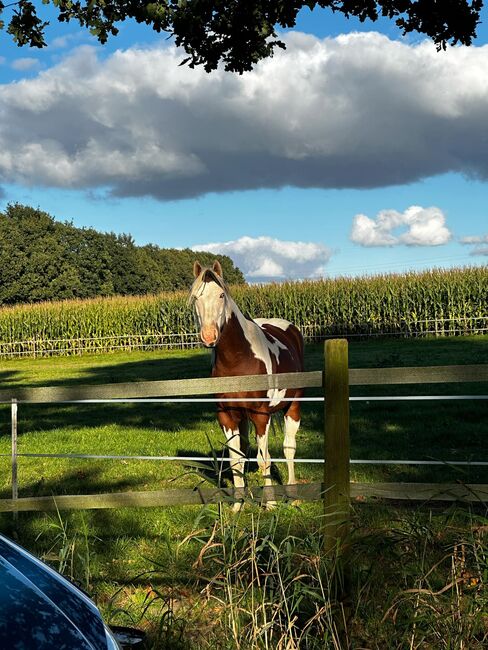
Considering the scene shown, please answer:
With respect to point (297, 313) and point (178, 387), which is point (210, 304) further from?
point (297, 313)

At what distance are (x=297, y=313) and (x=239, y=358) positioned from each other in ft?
105

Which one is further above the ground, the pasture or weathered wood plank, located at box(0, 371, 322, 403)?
weathered wood plank, located at box(0, 371, 322, 403)

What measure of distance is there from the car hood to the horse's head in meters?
4.94

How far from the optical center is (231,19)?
11.7m

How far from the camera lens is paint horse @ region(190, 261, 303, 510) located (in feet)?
24.2

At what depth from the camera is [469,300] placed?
3628 centimetres

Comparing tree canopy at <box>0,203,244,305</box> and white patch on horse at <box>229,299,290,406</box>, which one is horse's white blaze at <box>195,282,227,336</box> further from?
tree canopy at <box>0,203,244,305</box>

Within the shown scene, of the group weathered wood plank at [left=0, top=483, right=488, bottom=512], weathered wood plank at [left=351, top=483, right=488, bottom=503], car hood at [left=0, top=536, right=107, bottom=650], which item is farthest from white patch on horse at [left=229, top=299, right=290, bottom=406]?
car hood at [left=0, top=536, right=107, bottom=650]

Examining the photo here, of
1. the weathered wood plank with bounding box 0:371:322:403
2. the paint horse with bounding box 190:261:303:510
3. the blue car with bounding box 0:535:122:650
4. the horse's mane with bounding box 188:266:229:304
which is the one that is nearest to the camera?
the blue car with bounding box 0:535:122:650

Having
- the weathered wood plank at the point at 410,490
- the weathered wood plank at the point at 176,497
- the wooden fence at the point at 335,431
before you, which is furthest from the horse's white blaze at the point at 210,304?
the weathered wood plank at the point at 410,490

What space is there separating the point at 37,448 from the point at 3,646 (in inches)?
430

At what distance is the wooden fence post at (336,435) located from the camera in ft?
15.7

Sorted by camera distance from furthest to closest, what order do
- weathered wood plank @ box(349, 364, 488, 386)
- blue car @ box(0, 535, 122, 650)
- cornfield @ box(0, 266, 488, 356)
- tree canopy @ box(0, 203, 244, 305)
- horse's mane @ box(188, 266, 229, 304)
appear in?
tree canopy @ box(0, 203, 244, 305) → cornfield @ box(0, 266, 488, 356) → horse's mane @ box(188, 266, 229, 304) → weathered wood plank @ box(349, 364, 488, 386) → blue car @ box(0, 535, 122, 650)

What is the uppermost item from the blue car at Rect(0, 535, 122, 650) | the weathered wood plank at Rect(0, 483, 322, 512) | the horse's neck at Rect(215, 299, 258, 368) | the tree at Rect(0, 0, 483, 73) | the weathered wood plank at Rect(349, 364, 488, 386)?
the tree at Rect(0, 0, 483, 73)
